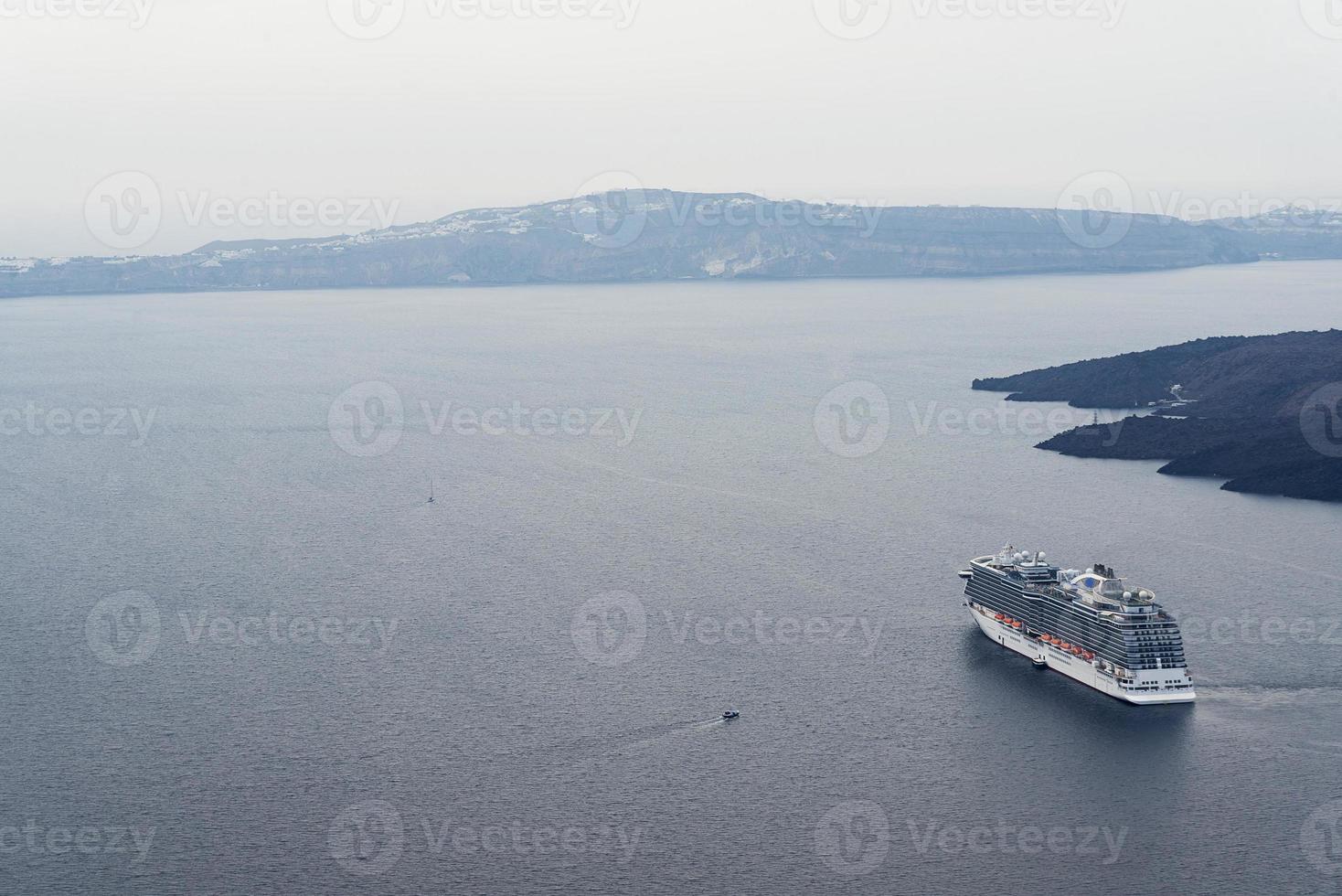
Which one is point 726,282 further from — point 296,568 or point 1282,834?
point 1282,834

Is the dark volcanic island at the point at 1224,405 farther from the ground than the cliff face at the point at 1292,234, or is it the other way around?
the cliff face at the point at 1292,234

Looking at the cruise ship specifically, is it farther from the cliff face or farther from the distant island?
the cliff face

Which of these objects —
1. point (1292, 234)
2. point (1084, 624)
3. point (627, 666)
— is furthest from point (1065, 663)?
point (1292, 234)

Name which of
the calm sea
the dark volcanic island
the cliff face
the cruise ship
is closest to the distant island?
the cliff face

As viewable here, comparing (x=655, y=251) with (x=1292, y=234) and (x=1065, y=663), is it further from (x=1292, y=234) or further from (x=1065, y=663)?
(x=1065, y=663)

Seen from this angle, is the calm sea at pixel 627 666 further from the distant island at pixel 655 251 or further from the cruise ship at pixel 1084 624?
the distant island at pixel 655 251

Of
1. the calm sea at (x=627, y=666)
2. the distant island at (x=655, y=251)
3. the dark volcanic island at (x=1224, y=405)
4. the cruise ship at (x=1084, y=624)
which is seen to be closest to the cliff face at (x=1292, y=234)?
the distant island at (x=655, y=251)
